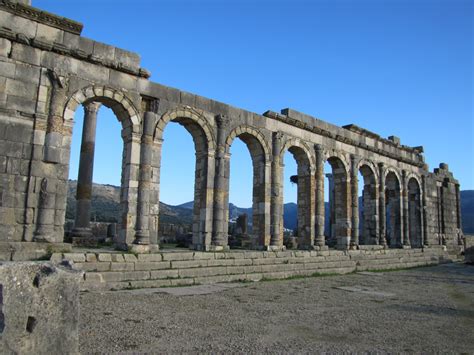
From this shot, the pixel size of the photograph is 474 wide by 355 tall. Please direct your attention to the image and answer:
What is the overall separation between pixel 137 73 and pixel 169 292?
5.96 meters

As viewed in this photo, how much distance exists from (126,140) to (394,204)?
14.6m

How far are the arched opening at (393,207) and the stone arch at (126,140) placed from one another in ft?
45.5

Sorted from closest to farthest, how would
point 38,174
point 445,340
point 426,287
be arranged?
point 445,340 → point 38,174 → point 426,287

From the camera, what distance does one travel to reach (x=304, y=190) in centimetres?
1559

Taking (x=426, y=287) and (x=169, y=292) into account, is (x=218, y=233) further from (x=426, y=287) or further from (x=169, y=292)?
(x=426, y=287)

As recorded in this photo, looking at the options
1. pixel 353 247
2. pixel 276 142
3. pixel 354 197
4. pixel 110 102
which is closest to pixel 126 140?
pixel 110 102

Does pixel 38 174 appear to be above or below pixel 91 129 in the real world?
below

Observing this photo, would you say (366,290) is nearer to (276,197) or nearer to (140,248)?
(276,197)

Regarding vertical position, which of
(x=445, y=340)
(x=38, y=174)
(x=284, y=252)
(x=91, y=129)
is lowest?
(x=445, y=340)

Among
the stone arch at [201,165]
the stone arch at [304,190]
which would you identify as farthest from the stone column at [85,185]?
the stone arch at [304,190]

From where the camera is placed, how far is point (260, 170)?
→ 14.0m

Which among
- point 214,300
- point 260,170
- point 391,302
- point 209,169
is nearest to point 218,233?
point 209,169

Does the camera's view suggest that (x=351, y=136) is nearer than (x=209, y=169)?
No

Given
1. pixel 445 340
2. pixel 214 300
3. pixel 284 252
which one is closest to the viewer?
pixel 445 340
